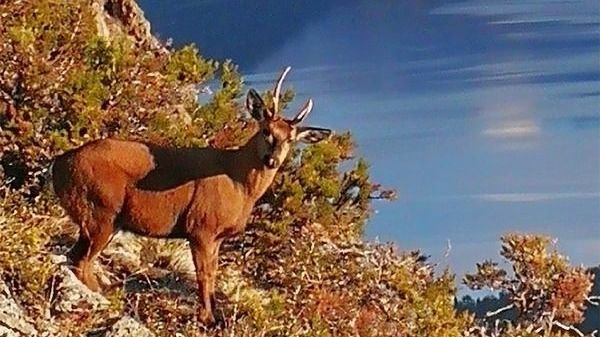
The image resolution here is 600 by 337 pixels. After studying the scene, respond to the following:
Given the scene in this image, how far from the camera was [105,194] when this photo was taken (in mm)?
10500

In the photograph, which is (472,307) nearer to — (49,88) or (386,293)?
(386,293)

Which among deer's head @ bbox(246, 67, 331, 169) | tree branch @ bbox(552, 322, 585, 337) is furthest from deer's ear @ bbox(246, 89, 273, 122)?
tree branch @ bbox(552, 322, 585, 337)

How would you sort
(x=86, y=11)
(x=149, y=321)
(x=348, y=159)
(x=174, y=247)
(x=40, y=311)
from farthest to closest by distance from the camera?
1. (x=348, y=159)
2. (x=86, y=11)
3. (x=174, y=247)
4. (x=149, y=321)
5. (x=40, y=311)

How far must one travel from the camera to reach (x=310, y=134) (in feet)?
36.3

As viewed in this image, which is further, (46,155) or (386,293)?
(386,293)

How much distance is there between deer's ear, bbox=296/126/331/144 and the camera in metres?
11.0

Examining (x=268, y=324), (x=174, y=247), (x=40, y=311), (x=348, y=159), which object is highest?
(x=348, y=159)

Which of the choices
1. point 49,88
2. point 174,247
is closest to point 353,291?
point 174,247

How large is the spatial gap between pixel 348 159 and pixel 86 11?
3.67m

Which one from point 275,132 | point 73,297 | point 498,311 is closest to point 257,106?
point 275,132

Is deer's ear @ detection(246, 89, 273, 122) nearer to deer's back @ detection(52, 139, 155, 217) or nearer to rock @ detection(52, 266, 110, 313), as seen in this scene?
deer's back @ detection(52, 139, 155, 217)

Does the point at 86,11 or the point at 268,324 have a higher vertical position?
the point at 86,11

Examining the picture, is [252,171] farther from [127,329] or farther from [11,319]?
[11,319]

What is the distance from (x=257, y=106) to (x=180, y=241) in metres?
2.35
